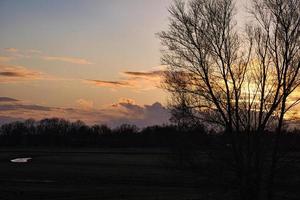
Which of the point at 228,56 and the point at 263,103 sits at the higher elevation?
the point at 228,56

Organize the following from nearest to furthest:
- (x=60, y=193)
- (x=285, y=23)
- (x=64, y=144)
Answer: (x=285, y=23) → (x=60, y=193) → (x=64, y=144)

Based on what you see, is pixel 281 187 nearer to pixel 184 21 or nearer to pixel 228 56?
pixel 228 56

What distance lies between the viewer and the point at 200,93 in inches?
883

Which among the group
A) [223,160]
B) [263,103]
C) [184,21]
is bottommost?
[223,160]

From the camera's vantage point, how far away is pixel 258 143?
2158 cm

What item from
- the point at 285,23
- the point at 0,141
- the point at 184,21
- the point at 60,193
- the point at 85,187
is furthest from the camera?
the point at 0,141

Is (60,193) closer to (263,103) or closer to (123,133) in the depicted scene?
(263,103)

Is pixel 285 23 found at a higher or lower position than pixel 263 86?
higher

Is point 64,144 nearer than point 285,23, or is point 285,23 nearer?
point 285,23

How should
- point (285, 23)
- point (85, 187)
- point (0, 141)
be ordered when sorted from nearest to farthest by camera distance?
point (285, 23) → point (85, 187) → point (0, 141)

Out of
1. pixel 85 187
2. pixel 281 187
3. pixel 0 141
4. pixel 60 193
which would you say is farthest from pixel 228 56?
pixel 0 141

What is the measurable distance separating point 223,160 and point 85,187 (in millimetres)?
16957

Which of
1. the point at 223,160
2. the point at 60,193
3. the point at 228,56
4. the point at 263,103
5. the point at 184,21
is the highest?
the point at 184,21

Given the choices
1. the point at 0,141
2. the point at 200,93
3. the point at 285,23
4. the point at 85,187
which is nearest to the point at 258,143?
the point at 200,93
